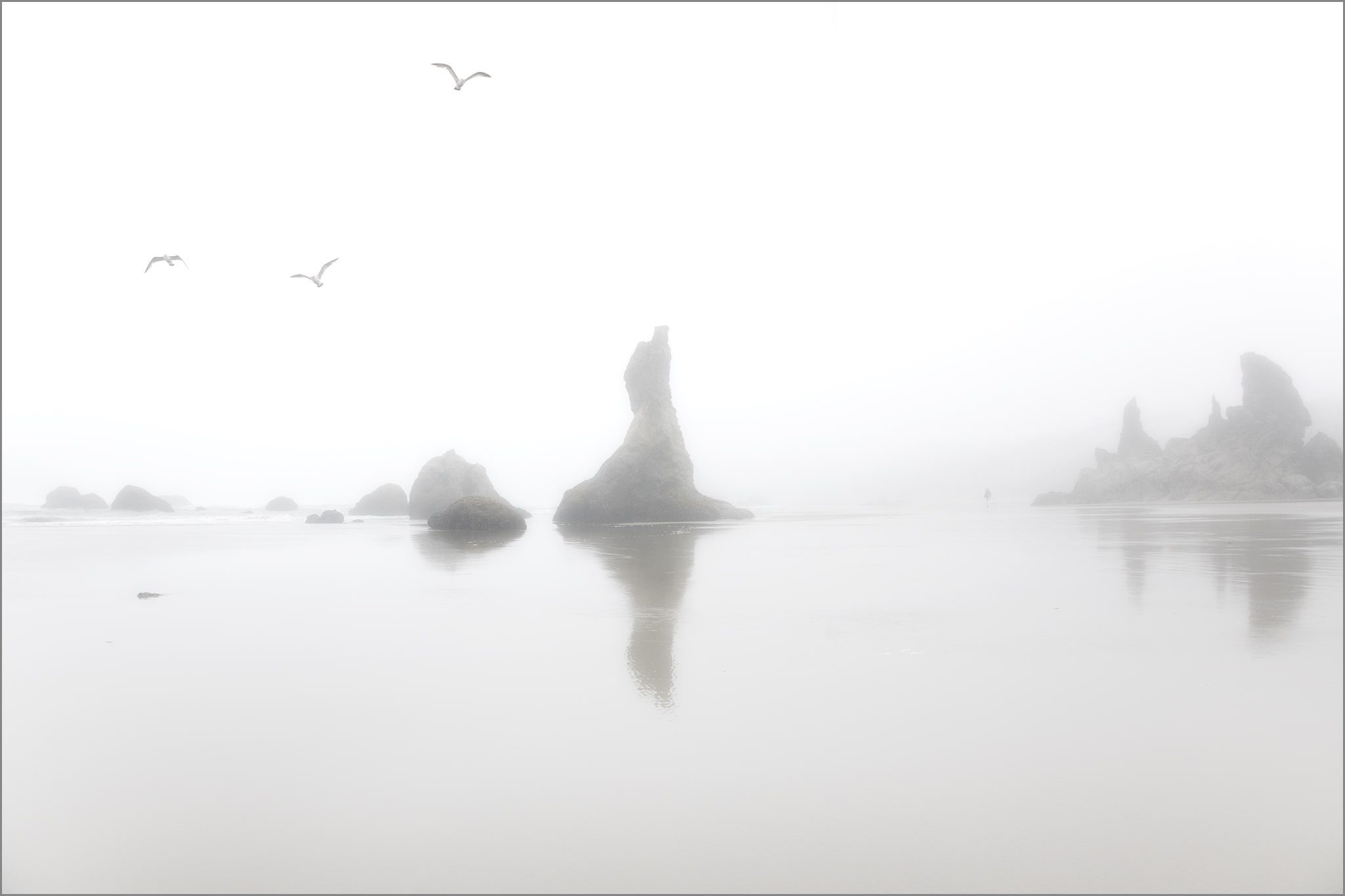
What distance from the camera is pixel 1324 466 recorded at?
68.3 metres

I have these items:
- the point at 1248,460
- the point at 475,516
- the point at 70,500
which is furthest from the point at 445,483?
the point at 1248,460

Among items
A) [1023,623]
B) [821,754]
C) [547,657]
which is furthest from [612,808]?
[1023,623]

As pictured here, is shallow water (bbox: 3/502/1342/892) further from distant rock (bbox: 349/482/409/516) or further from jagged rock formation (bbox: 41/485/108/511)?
jagged rock formation (bbox: 41/485/108/511)

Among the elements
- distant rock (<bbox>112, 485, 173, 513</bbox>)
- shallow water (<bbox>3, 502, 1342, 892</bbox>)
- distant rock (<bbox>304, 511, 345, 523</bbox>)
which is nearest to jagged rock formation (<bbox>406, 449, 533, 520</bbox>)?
distant rock (<bbox>304, 511, 345, 523</bbox>)

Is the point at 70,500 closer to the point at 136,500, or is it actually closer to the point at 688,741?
the point at 136,500

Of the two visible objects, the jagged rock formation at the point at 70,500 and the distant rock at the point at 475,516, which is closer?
the distant rock at the point at 475,516

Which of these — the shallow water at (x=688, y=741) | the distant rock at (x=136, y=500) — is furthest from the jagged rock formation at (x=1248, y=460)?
the distant rock at (x=136, y=500)

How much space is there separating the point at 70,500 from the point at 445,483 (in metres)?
39.8

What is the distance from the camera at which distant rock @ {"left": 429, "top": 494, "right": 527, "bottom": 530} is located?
28281mm

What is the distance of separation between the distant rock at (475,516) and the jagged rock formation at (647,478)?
26.2 feet

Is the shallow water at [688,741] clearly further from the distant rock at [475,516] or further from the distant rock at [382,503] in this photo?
the distant rock at [382,503]

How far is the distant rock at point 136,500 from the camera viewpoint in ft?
170

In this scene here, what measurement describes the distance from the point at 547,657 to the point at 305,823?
3.15 m

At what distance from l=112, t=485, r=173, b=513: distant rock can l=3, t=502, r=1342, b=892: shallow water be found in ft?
169
